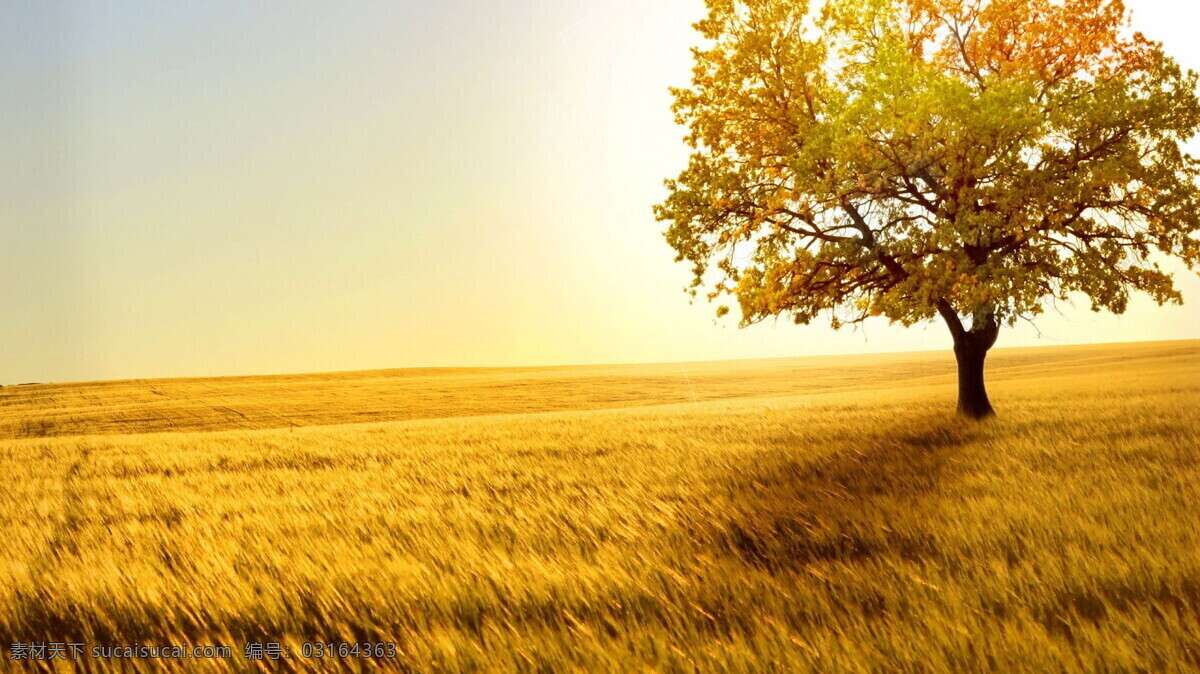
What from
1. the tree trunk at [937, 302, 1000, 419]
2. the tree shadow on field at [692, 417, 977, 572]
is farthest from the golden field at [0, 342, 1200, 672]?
the tree trunk at [937, 302, 1000, 419]

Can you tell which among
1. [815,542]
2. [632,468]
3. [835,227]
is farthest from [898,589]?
[835,227]

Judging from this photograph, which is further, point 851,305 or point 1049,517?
point 851,305

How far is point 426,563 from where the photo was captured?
698 cm

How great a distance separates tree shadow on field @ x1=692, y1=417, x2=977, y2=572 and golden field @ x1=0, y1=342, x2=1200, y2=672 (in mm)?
53

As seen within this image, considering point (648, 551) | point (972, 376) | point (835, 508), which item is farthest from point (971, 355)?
point (648, 551)

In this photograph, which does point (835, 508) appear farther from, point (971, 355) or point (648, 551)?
point (971, 355)

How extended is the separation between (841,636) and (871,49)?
18.5 metres

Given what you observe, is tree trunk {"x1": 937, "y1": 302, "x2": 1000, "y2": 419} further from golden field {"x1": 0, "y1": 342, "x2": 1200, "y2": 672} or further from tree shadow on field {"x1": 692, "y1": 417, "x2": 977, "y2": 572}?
tree shadow on field {"x1": 692, "y1": 417, "x2": 977, "y2": 572}

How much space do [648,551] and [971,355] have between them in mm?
16171

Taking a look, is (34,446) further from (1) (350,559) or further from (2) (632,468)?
(1) (350,559)

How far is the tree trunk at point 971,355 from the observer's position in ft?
66.6

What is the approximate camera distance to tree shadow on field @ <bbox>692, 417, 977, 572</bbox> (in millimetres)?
7254

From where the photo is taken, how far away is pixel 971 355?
67.8 feet

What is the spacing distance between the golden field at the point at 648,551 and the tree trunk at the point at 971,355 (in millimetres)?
3273
